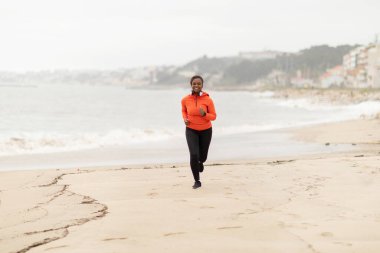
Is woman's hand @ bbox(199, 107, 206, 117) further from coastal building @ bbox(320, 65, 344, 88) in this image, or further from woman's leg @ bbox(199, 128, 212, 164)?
coastal building @ bbox(320, 65, 344, 88)

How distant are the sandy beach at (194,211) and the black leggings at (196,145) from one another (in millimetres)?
307

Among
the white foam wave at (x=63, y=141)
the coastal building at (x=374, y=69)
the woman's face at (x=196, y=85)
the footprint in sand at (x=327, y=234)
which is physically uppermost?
the coastal building at (x=374, y=69)

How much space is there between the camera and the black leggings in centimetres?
626

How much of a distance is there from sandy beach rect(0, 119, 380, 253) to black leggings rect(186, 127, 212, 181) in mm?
307

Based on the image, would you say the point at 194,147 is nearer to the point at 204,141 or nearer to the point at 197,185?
the point at 204,141

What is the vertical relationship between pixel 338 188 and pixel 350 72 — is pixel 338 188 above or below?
below

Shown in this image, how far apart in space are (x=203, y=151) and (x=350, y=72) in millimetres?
113081

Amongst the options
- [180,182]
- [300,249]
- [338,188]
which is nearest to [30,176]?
[180,182]

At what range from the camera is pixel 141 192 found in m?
5.88

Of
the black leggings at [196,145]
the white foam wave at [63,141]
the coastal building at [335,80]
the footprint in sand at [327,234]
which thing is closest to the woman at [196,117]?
the black leggings at [196,145]

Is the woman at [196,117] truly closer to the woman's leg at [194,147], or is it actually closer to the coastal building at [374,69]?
the woman's leg at [194,147]

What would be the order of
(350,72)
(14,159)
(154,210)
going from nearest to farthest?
(154,210) → (14,159) → (350,72)

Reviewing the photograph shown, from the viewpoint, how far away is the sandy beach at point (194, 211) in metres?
3.70

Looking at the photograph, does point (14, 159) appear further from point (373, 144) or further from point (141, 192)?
point (373, 144)
